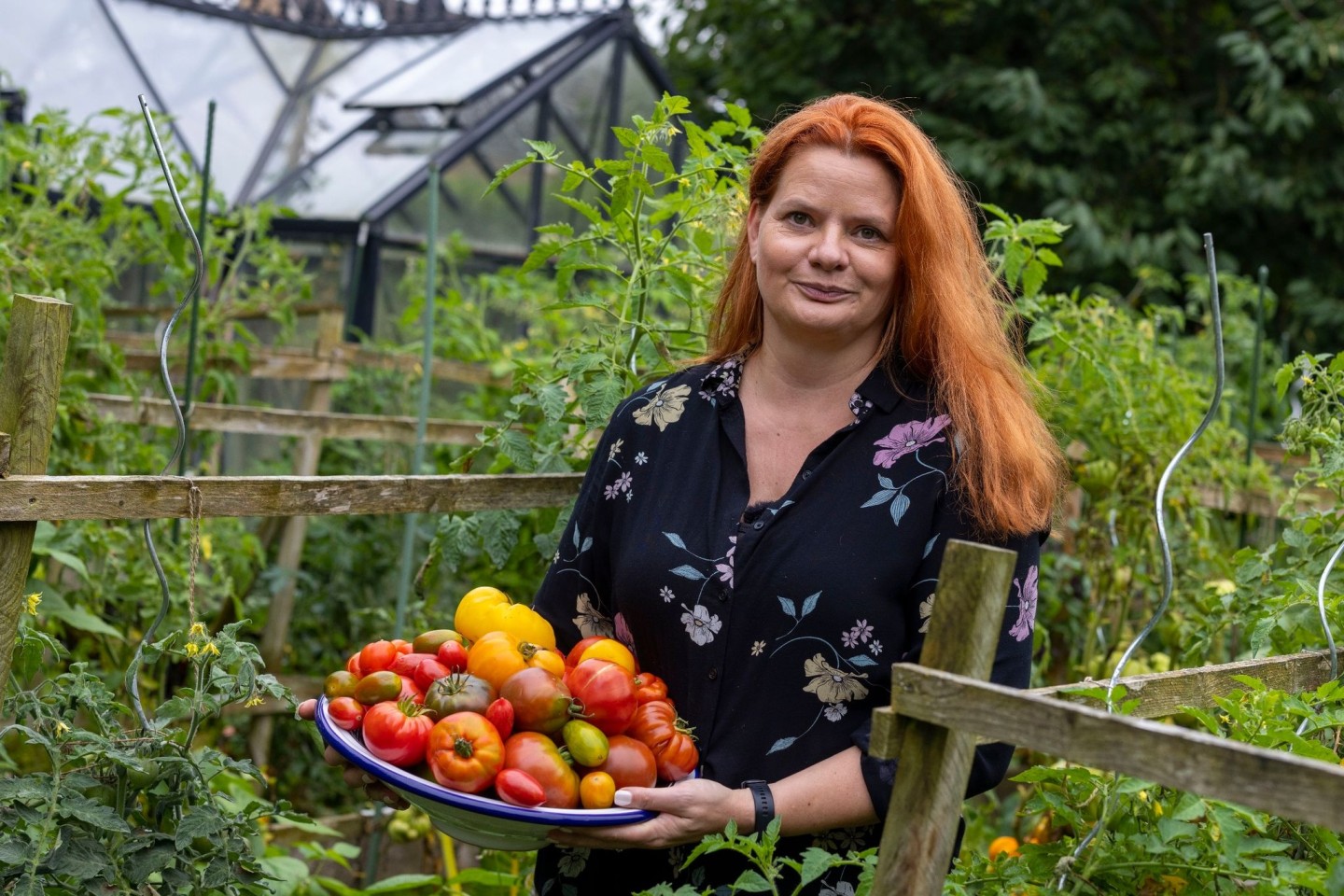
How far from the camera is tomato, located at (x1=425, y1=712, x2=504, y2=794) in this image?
5.02ft

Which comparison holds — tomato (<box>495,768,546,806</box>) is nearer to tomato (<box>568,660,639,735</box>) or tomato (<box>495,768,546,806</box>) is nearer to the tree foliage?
tomato (<box>568,660,639,735</box>)

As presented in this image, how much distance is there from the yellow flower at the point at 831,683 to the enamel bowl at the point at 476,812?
0.28 m

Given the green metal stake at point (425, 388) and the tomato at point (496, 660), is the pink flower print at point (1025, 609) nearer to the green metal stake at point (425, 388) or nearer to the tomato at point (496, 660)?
the tomato at point (496, 660)

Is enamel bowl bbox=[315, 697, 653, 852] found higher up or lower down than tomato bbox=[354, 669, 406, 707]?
lower down

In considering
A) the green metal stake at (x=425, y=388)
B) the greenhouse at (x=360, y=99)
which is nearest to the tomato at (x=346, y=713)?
the green metal stake at (x=425, y=388)

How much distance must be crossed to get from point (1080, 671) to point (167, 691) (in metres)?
2.26

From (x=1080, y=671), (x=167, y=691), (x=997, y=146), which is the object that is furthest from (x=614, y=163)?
(x=997, y=146)

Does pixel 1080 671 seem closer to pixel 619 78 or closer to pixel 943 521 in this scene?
pixel 943 521

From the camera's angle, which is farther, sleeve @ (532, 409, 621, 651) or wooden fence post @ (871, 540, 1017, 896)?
sleeve @ (532, 409, 621, 651)

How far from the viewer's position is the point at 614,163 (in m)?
2.21

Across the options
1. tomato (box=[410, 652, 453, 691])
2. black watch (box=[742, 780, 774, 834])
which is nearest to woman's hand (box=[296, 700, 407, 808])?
tomato (box=[410, 652, 453, 691])

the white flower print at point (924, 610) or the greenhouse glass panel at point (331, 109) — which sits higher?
the greenhouse glass panel at point (331, 109)

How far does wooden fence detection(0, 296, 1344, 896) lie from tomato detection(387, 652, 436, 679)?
0.99ft

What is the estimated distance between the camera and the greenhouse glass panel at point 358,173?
761cm
